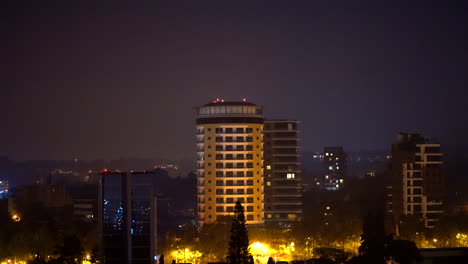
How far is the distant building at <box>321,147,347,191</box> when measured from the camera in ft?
362

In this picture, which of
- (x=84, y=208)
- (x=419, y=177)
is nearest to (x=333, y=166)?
(x=84, y=208)

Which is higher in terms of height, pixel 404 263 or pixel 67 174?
pixel 67 174

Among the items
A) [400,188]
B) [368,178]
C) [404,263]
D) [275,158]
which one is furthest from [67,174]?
[404,263]

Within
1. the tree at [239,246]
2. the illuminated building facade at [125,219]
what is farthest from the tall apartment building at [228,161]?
the tree at [239,246]

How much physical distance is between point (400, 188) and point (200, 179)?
1289 centimetres

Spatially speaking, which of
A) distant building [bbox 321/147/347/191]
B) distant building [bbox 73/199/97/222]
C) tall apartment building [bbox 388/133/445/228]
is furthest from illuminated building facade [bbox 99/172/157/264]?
distant building [bbox 321/147/347/191]

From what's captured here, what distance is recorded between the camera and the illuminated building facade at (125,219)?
3722 centimetres

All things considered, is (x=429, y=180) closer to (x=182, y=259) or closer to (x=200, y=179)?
(x=200, y=179)

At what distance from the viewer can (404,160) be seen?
187 feet

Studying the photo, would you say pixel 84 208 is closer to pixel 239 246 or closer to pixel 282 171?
pixel 282 171

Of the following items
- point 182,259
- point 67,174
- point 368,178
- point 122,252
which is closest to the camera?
point 122,252

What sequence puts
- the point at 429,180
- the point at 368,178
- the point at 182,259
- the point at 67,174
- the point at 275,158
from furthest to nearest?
1. the point at 67,174
2. the point at 368,178
3. the point at 275,158
4. the point at 429,180
5. the point at 182,259

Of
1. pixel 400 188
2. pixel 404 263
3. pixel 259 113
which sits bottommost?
pixel 404 263

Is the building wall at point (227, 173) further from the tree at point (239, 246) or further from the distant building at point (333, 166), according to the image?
the distant building at point (333, 166)
